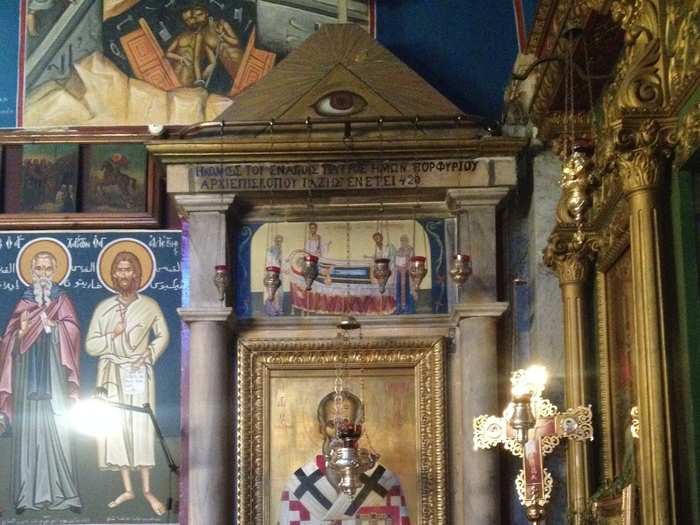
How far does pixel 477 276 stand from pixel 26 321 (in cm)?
311

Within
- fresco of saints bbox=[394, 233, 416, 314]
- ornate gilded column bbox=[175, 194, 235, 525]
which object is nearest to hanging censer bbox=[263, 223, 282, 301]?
ornate gilded column bbox=[175, 194, 235, 525]

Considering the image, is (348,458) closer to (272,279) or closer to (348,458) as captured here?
(348,458)

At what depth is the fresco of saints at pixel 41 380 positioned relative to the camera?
364 inches

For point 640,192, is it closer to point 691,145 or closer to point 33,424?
point 691,145

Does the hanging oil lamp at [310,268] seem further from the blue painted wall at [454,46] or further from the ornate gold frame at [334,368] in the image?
the blue painted wall at [454,46]

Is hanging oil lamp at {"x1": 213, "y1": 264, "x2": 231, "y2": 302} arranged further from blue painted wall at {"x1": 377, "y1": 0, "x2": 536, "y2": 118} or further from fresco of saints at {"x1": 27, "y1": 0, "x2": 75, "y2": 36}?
fresco of saints at {"x1": 27, "y1": 0, "x2": 75, "y2": 36}

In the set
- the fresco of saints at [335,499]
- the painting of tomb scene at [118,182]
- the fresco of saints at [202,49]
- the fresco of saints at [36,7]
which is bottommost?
the fresco of saints at [335,499]

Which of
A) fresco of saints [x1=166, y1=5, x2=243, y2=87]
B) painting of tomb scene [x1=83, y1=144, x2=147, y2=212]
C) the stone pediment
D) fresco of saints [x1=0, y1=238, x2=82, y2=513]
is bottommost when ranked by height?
fresco of saints [x1=0, y1=238, x2=82, y2=513]

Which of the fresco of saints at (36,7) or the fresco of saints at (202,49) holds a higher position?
the fresco of saints at (36,7)

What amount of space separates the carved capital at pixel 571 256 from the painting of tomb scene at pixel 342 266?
1351 millimetres

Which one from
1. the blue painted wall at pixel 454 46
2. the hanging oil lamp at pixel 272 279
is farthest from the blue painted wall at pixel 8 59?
the hanging oil lamp at pixel 272 279

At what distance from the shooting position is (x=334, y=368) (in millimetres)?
9281

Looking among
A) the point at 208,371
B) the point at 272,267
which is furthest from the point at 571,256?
the point at 208,371

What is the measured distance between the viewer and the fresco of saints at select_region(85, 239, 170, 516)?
9297 mm
